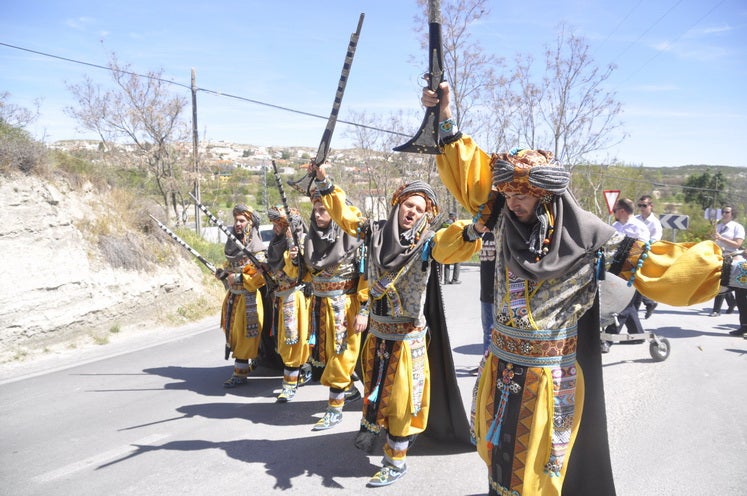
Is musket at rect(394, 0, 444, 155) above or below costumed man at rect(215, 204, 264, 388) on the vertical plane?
above

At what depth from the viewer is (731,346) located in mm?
7395

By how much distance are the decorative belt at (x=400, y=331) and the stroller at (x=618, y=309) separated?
2275mm

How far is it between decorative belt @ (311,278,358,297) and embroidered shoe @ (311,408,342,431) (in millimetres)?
1104

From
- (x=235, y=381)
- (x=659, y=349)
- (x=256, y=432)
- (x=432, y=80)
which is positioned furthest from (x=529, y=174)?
(x=659, y=349)

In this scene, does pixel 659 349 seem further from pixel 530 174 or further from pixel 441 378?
pixel 530 174

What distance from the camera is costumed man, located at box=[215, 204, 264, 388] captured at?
6.00 meters

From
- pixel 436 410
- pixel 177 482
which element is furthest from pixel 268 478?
pixel 436 410

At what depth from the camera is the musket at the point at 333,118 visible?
3.56 m

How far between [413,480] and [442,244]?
184 cm

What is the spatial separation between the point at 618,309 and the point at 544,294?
3.86m

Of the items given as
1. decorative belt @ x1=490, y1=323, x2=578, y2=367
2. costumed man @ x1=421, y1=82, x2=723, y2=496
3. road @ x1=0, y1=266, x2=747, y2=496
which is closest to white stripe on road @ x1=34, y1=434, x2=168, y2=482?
road @ x1=0, y1=266, x2=747, y2=496

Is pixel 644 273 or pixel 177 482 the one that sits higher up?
pixel 644 273

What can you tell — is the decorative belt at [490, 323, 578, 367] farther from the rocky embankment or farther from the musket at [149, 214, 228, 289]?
the rocky embankment

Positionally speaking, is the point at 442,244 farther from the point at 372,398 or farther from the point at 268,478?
the point at 268,478
